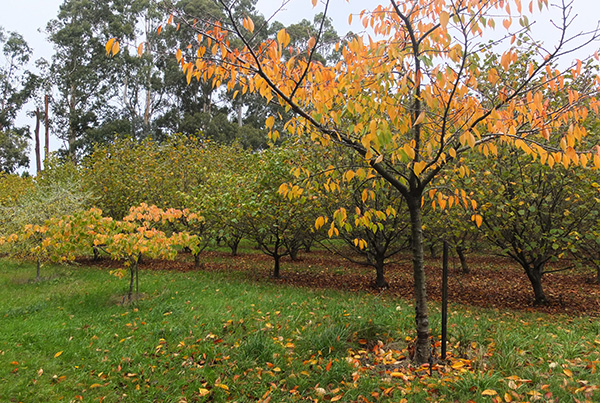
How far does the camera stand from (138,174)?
12.8 meters

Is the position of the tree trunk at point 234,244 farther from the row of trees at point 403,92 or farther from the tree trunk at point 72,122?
the tree trunk at point 72,122

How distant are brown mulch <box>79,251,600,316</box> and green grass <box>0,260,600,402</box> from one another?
4.68ft

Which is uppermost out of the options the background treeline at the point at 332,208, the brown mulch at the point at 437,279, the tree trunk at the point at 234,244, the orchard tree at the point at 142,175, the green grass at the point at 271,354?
the orchard tree at the point at 142,175

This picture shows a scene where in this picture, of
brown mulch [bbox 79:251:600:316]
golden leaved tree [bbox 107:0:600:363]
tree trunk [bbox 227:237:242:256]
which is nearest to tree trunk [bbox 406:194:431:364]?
golden leaved tree [bbox 107:0:600:363]

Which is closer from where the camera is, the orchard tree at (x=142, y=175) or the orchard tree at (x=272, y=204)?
the orchard tree at (x=272, y=204)

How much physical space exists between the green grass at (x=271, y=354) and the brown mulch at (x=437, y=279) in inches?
56.1

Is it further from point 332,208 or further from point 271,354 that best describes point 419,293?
point 332,208

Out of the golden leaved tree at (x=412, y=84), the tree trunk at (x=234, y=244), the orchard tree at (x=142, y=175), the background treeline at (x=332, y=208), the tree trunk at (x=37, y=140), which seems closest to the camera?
the golden leaved tree at (x=412, y=84)

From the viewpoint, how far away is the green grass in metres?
3.12

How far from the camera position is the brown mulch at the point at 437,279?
7.42 m

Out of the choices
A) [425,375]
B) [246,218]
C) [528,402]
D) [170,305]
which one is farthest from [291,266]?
[528,402]

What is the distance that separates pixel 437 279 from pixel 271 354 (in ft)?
23.1

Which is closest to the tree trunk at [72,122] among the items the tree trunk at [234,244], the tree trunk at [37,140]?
the tree trunk at [37,140]

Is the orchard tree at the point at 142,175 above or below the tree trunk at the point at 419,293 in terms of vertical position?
above
